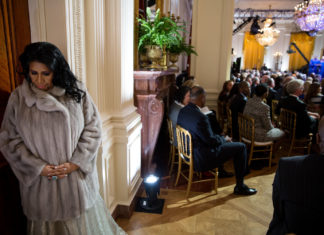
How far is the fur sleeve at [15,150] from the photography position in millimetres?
1383

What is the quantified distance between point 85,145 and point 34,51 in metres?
0.59

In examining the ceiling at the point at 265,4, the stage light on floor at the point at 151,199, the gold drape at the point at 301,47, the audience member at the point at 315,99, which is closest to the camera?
the stage light on floor at the point at 151,199

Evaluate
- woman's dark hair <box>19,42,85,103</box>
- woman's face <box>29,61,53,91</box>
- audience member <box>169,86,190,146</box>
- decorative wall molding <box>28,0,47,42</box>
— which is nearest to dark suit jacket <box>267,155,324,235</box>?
woman's dark hair <box>19,42,85,103</box>

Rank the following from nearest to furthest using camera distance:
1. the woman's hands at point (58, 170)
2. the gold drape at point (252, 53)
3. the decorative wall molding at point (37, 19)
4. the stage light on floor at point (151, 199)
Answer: the woman's hands at point (58, 170), the decorative wall molding at point (37, 19), the stage light on floor at point (151, 199), the gold drape at point (252, 53)

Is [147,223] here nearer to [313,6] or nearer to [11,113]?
[11,113]

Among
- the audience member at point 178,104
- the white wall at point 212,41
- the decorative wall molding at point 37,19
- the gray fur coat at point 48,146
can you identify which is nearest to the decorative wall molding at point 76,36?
the decorative wall molding at point 37,19

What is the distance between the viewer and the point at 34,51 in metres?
1.37

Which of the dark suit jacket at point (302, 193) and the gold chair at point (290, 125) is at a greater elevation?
the dark suit jacket at point (302, 193)

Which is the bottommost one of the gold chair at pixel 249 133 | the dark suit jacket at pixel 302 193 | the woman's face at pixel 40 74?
the gold chair at pixel 249 133

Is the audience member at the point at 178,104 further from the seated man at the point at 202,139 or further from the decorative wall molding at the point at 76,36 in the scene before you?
the decorative wall molding at the point at 76,36

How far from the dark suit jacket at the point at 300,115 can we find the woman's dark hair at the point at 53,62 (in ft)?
11.8

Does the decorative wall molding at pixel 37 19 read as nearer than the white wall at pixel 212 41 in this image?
Yes

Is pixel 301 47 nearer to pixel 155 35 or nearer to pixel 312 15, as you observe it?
pixel 312 15

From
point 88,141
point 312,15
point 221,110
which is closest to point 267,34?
point 312,15
